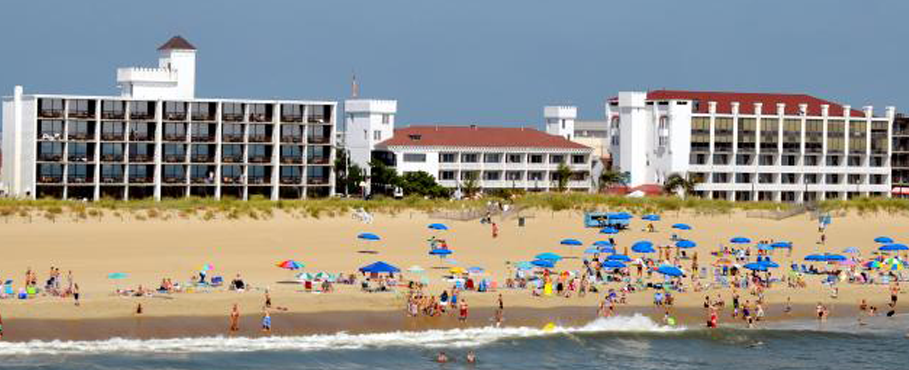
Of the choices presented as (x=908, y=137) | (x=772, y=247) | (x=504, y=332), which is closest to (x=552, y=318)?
(x=504, y=332)

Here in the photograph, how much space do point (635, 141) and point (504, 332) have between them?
2990 inches

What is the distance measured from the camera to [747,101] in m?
114

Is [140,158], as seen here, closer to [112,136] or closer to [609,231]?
[112,136]

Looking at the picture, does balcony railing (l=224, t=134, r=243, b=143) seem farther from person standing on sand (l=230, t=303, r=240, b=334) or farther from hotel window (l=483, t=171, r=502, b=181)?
person standing on sand (l=230, t=303, r=240, b=334)

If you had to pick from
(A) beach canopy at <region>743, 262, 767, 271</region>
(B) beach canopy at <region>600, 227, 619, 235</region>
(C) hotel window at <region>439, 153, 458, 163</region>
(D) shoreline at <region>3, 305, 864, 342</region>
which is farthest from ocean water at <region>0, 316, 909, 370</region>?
(C) hotel window at <region>439, 153, 458, 163</region>

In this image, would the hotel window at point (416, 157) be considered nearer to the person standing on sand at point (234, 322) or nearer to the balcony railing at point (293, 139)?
the balcony railing at point (293, 139)

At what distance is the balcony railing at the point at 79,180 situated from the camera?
92188 mm

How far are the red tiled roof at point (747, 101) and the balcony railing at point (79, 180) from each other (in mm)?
42485

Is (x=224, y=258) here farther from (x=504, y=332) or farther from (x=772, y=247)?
(x=772, y=247)

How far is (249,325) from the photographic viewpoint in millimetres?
38938

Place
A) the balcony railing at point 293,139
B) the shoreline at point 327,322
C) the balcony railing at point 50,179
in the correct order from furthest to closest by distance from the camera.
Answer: the balcony railing at point 293,139, the balcony railing at point 50,179, the shoreline at point 327,322

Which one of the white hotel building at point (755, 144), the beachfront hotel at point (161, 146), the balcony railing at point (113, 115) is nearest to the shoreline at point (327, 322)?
the beachfront hotel at point (161, 146)

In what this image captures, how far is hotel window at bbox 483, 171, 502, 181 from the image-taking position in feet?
368

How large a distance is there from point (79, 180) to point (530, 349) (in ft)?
193
